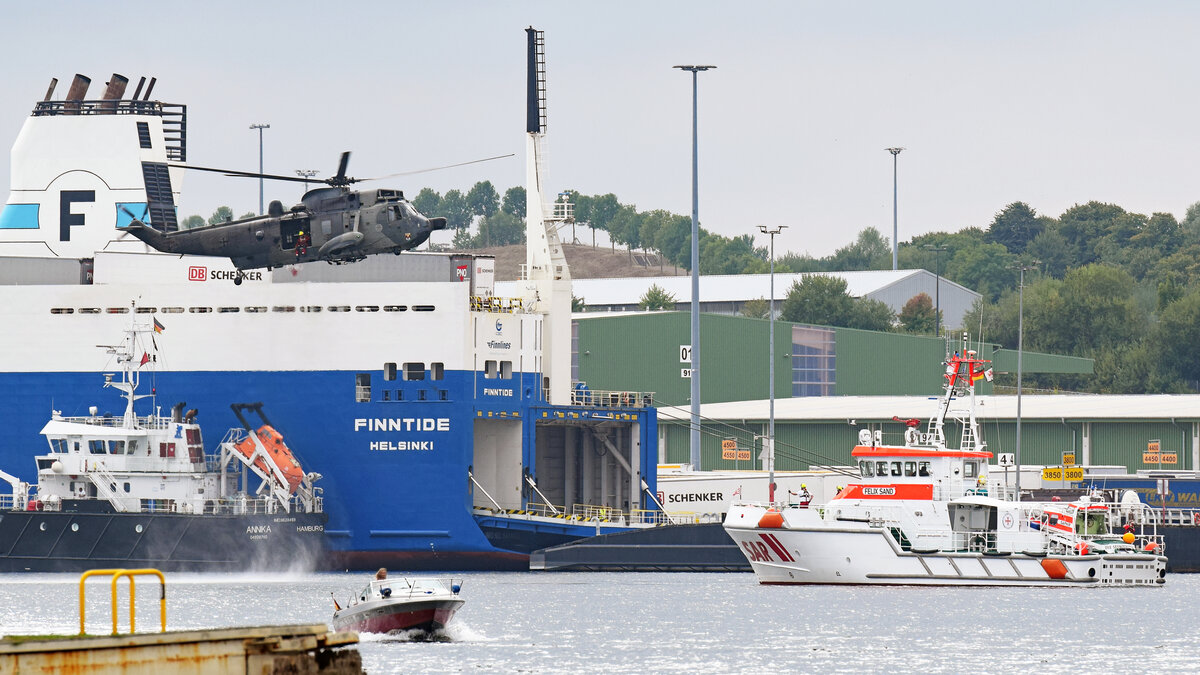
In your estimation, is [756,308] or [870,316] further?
[756,308]

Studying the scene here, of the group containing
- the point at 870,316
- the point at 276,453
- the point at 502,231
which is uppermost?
the point at 502,231

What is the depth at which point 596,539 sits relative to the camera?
62688 mm

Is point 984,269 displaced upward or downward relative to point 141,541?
upward

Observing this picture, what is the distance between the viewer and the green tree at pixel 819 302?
119438 millimetres

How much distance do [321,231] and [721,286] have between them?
76.6 metres

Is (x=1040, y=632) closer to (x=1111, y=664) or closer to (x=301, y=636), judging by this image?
(x=1111, y=664)

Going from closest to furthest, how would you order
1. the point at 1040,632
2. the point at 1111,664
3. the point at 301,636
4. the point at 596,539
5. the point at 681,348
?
the point at 301,636 < the point at 1111,664 < the point at 1040,632 < the point at 596,539 < the point at 681,348

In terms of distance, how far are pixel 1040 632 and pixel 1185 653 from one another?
13.8ft

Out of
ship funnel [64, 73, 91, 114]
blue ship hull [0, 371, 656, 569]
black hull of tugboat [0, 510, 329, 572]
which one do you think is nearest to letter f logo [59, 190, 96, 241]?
ship funnel [64, 73, 91, 114]

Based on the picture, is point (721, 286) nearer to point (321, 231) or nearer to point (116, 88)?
point (116, 88)

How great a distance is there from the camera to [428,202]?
195750 millimetres

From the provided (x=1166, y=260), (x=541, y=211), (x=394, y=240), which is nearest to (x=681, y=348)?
(x=541, y=211)

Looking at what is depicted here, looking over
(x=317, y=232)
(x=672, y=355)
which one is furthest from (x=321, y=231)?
(x=672, y=355)

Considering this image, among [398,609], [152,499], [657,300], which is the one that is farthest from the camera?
[657,300]
